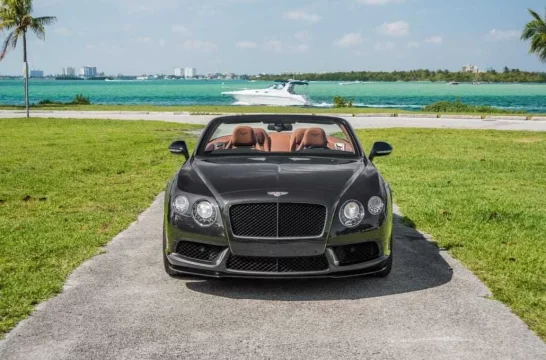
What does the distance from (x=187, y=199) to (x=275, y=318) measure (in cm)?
125

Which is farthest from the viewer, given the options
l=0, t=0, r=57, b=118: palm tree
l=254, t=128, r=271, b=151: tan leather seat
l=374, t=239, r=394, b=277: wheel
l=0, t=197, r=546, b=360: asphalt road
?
l=0, t=0, r=57, b=118: palm tree

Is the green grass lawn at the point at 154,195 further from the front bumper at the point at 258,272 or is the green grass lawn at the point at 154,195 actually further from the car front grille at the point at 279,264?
the car front grille at the point at 279,264

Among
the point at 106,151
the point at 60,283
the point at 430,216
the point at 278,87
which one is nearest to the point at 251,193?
the point at 60,283

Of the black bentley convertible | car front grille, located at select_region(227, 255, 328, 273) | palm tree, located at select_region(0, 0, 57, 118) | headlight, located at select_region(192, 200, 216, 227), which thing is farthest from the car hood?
palm tree, located at select_region(0, 0, 57, 118)

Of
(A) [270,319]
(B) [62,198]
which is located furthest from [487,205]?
(B) [62,198]

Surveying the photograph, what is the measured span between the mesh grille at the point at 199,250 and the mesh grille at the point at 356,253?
2.96ft

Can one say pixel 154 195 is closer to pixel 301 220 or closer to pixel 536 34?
pixel 301 220

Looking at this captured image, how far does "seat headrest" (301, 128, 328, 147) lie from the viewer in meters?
6.87

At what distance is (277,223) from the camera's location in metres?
5.12

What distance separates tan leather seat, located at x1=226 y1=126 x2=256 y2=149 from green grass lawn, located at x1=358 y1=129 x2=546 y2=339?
89.7 inches

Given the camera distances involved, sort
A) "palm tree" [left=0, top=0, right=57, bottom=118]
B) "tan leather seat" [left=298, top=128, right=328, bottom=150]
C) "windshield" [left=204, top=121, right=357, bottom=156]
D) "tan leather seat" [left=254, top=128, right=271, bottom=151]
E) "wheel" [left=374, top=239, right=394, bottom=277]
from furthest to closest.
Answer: "palm tree" [left=0, top=0, right=57, bottom=118], "tan leather seat" [left=254, top=128, right=271, bottom=151], "tan leather seat" [left=298, top=128, right=328, bottom=150], "windshield" [left=204, top=121, right=357, bottom=156], "wheel" [left=374, top=239, right=394, bottom=277]

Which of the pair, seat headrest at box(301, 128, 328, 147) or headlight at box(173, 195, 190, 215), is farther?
seat headrest at box(301, 128, 328, 147)

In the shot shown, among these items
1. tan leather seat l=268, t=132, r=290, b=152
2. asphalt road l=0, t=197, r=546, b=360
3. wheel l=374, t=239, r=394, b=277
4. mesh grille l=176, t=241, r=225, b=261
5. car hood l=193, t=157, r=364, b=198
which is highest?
tan leather seat l=268, t=132, r=290, b=152

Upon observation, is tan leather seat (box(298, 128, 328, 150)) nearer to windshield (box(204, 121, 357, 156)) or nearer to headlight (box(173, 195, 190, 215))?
windshield (box(204, 121, 357, 156))
